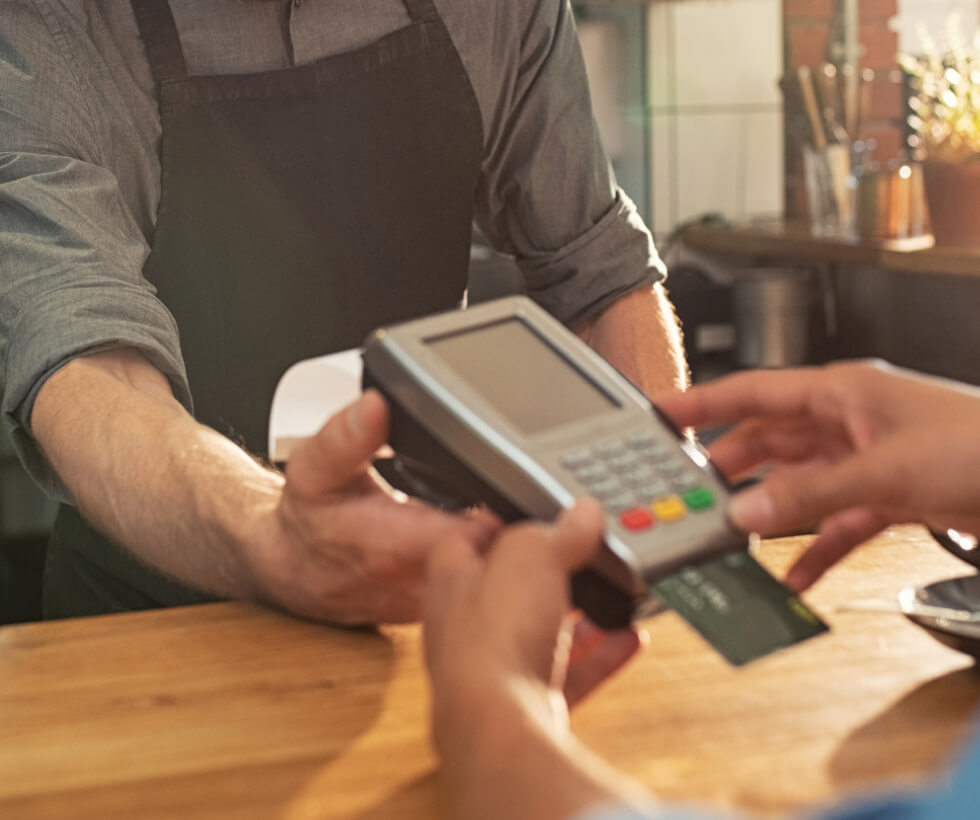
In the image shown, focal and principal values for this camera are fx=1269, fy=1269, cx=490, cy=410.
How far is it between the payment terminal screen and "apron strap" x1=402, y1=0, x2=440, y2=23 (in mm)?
578

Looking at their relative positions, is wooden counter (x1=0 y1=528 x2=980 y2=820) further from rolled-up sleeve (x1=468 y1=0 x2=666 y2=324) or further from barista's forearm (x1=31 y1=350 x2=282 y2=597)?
rolled-up sleeve (x1=468 y1=0 x2=666 y2=324)

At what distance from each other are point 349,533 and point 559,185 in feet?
2.08

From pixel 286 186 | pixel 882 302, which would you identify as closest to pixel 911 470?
pixel 286 186

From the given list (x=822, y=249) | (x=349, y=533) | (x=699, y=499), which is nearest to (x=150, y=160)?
(x=349, y=533)

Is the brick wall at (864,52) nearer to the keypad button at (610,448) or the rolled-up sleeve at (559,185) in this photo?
the rolled-up sleeve at (559,185)

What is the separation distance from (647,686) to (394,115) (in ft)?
2.25

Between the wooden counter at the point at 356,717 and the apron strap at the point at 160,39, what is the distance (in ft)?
1.69

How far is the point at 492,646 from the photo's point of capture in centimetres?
43

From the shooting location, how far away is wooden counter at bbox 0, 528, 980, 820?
492 mm

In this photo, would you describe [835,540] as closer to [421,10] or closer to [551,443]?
[551,443]

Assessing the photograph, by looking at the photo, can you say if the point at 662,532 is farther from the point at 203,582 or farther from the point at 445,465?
the point at 203,582

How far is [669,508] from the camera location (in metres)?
0.54

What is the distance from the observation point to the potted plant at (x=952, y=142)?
199cm

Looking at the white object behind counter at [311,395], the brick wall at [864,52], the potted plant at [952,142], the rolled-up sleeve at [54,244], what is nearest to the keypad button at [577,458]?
the rolled-up sleeve at [54,244]
